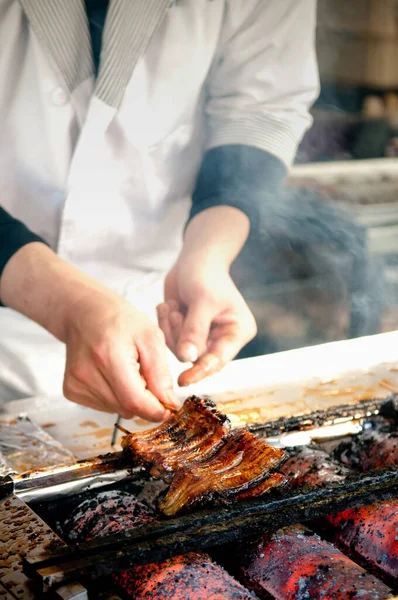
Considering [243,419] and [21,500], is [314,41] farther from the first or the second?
[21,500]

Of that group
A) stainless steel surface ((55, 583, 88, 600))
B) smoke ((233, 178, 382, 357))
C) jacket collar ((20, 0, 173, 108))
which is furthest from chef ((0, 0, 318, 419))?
stainless steel surface ((55, 583, 88, 600))

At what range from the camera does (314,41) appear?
3303mm

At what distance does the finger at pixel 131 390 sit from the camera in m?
1.90

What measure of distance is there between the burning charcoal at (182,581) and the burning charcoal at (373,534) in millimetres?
300

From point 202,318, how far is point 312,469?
1.06 metres

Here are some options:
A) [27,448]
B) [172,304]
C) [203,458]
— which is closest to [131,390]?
[27,448]

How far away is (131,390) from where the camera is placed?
75.7 inches

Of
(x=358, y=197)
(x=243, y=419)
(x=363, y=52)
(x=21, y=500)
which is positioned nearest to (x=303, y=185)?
(x=358, y=197)

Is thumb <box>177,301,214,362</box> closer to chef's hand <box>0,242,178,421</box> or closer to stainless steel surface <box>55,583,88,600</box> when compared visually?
chef's hand <box>0,242,178,421</box>

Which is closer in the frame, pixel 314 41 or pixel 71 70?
pixel 71 70

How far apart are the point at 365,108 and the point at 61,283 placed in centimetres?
262

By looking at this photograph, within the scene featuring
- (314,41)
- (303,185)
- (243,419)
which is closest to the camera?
(243,419)

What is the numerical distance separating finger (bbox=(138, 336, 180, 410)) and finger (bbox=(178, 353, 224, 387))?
22 cm

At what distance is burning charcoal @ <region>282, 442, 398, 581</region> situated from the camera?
1.36 m
